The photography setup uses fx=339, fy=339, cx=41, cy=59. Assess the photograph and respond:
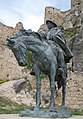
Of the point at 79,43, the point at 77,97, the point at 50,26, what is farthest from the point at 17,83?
the point at 50,26

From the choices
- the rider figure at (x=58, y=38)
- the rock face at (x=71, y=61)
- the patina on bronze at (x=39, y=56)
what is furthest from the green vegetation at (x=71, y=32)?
the patina on bronze at (x=39, y=56)

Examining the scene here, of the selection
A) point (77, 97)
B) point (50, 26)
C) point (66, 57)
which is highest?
point (50, 26)

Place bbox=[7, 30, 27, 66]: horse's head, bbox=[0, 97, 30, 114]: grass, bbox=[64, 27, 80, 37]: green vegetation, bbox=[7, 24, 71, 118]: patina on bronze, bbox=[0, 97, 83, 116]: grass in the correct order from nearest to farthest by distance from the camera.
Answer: bbox=[7, 30, 27, 66]: horse's head
bbox=[7, 24, 71, 118]: patina on bronze
bbox=[0, 97, 83, 116]: grass
bbox=[0, 97, 30, 114]: grass
bbox=[64, 27, 80, 37]: green vegetation

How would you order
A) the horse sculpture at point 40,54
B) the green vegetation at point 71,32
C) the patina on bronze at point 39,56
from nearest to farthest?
the patina on bronze at point 39,56
the horse sculpture at point 40,54
the green vegetation at point 71,32

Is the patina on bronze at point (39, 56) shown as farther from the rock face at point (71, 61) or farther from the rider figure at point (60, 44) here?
the rock face at point (71, 61)

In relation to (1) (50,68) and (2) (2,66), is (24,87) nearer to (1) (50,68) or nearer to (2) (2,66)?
(2) (2,66)

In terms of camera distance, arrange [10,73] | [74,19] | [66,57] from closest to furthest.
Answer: [66,57], [10,73], [74,19]

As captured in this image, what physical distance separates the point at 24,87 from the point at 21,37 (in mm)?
16010

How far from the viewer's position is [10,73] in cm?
3177

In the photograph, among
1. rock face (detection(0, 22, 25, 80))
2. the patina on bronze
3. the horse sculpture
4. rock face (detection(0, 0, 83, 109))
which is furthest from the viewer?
rock face (detection(0, 22, 25, 80))

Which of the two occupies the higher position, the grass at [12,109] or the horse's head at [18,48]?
the horse's head at [18,48]

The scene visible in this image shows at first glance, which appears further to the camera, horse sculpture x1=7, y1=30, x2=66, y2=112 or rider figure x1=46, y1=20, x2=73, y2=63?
rider figure x1=46, y1=20, x2=73, y2=63

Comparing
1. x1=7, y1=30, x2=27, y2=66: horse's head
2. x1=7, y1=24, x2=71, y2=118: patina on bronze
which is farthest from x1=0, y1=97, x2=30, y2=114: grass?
x1=7, y1=30, x2=27, y2=66: horse's head

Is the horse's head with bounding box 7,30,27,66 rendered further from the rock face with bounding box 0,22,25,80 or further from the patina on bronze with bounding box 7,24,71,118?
the rock face with bounding box 0,22,25,80
